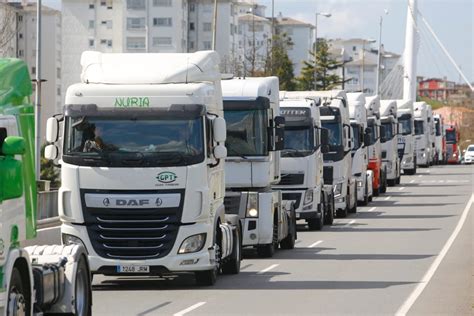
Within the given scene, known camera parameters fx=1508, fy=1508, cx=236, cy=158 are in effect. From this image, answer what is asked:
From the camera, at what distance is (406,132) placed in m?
73.5

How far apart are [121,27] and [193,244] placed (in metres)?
126

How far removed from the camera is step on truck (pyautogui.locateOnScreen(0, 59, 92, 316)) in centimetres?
1300

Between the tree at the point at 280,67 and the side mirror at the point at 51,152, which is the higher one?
the tree at the point at 280,67

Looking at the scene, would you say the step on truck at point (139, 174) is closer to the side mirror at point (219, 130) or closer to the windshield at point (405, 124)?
the side mirror at point (219, 130)

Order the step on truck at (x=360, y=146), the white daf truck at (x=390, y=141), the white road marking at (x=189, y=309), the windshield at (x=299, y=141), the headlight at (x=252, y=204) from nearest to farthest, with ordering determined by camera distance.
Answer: the white road marking at (x=189, y=309)
the headlight at (x=252, y=204)
the windshield at (x=299, y=141)
the step on truck at (x=360, y=146)
the white daf truck at (x=390, y=141)

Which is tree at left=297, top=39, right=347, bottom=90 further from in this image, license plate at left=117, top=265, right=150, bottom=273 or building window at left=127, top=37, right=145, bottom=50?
license plate at left=117, top=265, right=150, bottom=273

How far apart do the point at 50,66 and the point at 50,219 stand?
117m

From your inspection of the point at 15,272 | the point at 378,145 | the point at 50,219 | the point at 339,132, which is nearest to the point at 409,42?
the point at 378,145

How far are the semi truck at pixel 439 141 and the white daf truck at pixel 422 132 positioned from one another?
8.10 metres

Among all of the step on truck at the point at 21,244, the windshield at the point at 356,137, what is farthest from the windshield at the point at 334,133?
the step on truck at the point at 21,244

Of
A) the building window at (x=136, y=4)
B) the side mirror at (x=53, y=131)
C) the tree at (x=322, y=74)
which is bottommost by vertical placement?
the side mirror at (x=53, y=131)

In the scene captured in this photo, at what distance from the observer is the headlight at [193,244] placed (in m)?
21.6

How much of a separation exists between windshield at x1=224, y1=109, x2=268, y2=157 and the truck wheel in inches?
522

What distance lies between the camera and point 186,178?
21.4 meters
